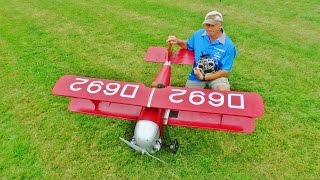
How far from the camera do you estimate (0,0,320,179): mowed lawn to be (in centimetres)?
547

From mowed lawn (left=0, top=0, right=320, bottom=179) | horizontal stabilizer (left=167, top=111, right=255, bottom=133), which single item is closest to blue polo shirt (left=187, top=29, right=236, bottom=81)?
horizontal stabilizer (left=167, top=111, right=255, bottom=133)

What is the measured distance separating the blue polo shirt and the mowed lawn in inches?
45.9

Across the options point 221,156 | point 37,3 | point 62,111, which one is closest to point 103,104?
point 62,111

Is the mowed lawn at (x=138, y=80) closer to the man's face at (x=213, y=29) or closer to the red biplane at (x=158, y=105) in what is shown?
the red biplane at (x=158, y=105)

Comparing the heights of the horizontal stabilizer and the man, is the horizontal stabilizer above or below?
below

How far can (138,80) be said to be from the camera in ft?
24.8

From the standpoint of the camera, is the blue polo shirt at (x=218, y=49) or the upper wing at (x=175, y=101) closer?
the upper wing at (x=175, y=101)

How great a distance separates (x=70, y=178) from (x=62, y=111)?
5.37 ft

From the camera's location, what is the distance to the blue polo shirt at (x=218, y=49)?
587cm

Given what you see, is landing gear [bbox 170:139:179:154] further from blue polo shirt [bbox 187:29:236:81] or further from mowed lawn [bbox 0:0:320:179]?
blue polo shirt [bbox 187:29:236:81]

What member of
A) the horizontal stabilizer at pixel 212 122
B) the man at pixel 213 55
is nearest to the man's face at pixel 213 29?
the man at pixel 213 55

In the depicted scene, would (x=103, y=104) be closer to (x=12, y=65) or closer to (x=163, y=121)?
(x=163, y=121)

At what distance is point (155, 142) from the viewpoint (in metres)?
5.09

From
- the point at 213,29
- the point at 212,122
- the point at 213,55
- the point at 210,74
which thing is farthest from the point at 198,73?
the point at 212,122
